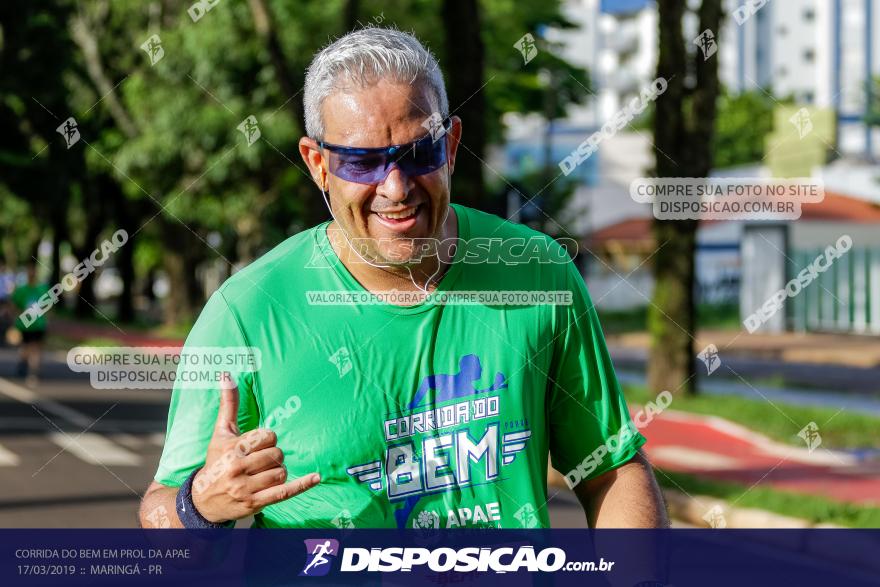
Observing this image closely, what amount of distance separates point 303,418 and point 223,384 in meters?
0.18

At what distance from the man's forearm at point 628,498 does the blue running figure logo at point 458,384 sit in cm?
29

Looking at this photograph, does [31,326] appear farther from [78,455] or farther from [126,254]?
[126,254]

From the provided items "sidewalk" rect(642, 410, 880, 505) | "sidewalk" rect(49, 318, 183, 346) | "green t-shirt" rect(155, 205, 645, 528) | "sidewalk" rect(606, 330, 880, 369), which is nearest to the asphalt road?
"sidewalk" rect(642, 410, 880, 505)

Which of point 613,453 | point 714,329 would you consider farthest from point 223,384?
point 714,329

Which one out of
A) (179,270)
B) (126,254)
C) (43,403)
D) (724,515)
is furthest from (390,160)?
(126,254)

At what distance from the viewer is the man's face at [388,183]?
2.37m

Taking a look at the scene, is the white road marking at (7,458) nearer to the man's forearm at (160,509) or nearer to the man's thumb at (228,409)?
the man's forearm at (160,509)

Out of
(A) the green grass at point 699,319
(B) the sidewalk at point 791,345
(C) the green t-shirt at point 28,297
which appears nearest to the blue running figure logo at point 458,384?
(C) the green t-shirt at point 28,297

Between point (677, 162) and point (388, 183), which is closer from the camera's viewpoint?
point (388, 183)

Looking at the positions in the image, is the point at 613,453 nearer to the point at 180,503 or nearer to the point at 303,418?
the point at 303,418

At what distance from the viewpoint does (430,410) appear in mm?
2387

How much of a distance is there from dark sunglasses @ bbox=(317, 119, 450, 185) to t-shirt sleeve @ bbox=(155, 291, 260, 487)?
32 cm

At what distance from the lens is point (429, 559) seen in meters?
2.50

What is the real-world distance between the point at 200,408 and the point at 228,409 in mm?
125
